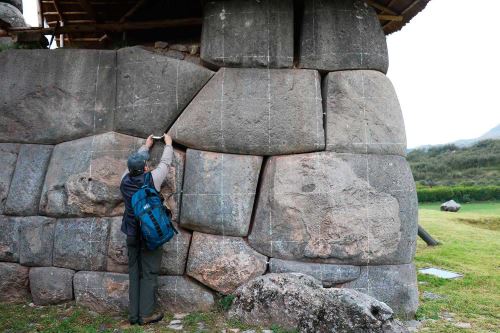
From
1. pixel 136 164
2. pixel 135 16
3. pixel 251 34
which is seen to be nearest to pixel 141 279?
pixel 136 164

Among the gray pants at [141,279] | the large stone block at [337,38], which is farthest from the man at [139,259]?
the large stone block at [337,38]

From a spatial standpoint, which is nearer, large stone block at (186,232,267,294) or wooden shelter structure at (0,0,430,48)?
large stone block at (186,232,267,294)

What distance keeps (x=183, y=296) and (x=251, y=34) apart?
266 centimetres

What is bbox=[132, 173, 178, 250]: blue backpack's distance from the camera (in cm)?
369

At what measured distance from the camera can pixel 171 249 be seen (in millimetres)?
4184

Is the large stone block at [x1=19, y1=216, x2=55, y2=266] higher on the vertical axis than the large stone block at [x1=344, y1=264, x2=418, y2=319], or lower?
higher

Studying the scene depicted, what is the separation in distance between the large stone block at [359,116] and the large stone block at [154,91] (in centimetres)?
130

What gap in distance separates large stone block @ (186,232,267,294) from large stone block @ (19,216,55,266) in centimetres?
157

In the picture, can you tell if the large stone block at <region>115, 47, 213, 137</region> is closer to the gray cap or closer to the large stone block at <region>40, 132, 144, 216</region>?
the large stone block at <region>40, 132, 144, 216</region>

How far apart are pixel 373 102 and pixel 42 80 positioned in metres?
3.55

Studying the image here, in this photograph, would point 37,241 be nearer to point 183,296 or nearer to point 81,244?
point 81,244

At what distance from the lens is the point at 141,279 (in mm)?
3924

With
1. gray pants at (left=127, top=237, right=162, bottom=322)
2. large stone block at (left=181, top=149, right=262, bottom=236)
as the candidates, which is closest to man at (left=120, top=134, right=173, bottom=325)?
gray pants at (left=127, top=237, right=162, bottom=322)

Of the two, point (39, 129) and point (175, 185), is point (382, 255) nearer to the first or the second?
point (175, 185)
